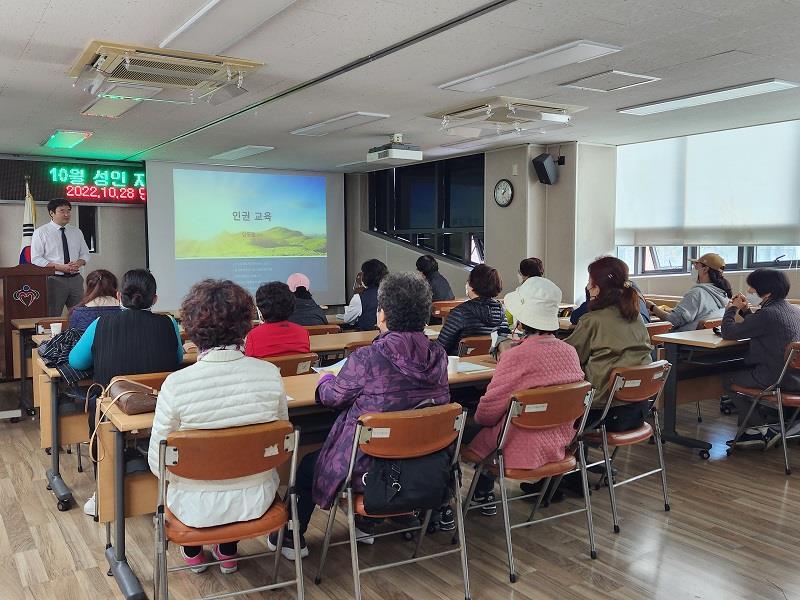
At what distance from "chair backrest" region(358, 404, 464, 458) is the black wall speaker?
6.28 metres

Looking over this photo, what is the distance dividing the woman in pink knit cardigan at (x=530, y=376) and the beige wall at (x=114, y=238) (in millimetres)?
8608

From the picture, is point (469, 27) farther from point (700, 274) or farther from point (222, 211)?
point (222, 211)

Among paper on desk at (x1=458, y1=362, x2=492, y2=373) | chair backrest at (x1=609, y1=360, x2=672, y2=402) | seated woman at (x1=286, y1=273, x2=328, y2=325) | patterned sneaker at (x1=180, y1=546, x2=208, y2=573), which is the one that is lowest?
patterned sneaker at (x1=180, y1=546, x2=208, y2=573)

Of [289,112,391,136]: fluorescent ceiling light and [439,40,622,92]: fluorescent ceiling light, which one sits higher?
[289,112,391,136]: fluorescent ceiling light

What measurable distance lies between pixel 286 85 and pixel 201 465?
3.82 meters

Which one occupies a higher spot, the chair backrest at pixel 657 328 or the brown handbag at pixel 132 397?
the brown handbag at pixel 132 397

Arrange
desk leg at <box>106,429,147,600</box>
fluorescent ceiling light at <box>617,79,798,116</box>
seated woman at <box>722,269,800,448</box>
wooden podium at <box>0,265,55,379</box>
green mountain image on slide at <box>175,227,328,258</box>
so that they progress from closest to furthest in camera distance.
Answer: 1. desk leg at <box>106,429,147,600</box>
2. seated woman at <box>722,269,800,448</box>
3. fluorescent ceiling light at <box>617,79,798,116</box>
4. wooden podium at <box>0,265,55,379</box>
5. green mountain image on slide at <box>175,227,328,258</box>

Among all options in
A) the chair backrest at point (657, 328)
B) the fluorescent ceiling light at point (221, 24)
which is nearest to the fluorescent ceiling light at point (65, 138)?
the fluorescent ceiling light at point (221, 24)

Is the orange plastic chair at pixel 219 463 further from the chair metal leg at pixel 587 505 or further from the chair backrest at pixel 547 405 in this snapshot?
the chair metal leg at pixel 587 505

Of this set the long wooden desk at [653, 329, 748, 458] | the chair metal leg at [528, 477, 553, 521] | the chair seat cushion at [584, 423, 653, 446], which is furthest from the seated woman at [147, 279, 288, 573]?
the long wooden desk at [653, 329, 748, 458]

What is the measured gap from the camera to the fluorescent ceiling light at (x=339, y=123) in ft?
21.5

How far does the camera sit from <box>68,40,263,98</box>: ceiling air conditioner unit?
13.2ft

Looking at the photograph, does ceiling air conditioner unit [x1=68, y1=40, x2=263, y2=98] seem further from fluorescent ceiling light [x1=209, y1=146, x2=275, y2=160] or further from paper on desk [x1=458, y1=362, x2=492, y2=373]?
fluorescent ceiling light [x1=209, y1=146, x2=275, y2=160]

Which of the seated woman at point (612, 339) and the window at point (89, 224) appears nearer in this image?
the seated woman at point (612, 339)
